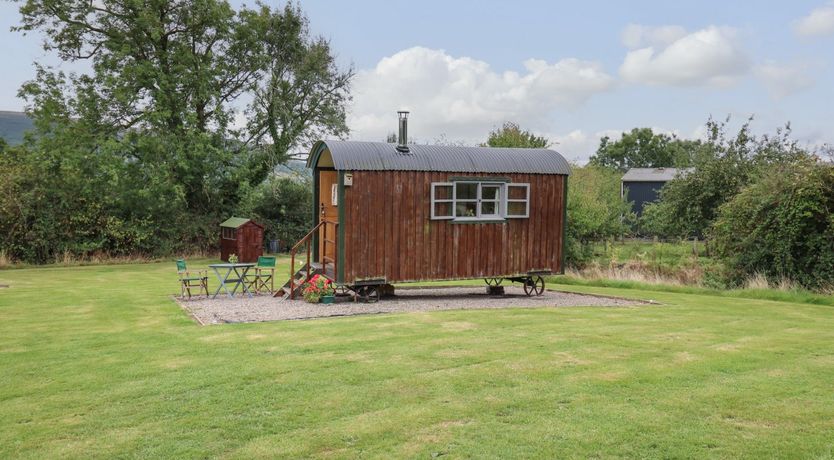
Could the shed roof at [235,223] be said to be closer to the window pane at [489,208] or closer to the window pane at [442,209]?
the window pane at [442,209]

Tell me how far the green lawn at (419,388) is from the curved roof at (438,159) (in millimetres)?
3672

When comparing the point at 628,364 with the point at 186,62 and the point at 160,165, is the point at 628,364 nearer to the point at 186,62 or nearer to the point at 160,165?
the point at 160,165

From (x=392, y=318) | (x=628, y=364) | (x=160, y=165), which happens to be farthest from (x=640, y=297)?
(x=160, y=165)

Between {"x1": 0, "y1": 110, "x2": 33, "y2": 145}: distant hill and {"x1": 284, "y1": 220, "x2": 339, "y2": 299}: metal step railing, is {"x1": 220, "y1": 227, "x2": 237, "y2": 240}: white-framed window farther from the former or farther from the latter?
{"x1": 0, "y1": 110, "x2": 33, "y2": 145}: distant hill

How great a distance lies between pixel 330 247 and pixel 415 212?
2.19 meters

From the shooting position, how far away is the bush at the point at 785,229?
15.0 m

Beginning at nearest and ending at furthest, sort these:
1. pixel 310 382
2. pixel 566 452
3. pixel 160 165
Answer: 1. pixel 566 452
2. pixel 310 382
3. pixel 160 165

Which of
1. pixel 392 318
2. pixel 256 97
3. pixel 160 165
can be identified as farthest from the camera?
pixel 256 97

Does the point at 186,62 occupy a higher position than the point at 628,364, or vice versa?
the point at 186,62

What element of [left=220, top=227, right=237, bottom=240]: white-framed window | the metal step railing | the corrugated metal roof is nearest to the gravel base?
the metal step railing

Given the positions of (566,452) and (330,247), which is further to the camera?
(330,247)

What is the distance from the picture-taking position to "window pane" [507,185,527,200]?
45.9 feet

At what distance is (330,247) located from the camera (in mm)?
14086

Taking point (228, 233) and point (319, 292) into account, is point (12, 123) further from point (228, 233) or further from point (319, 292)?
point (319, 292)
